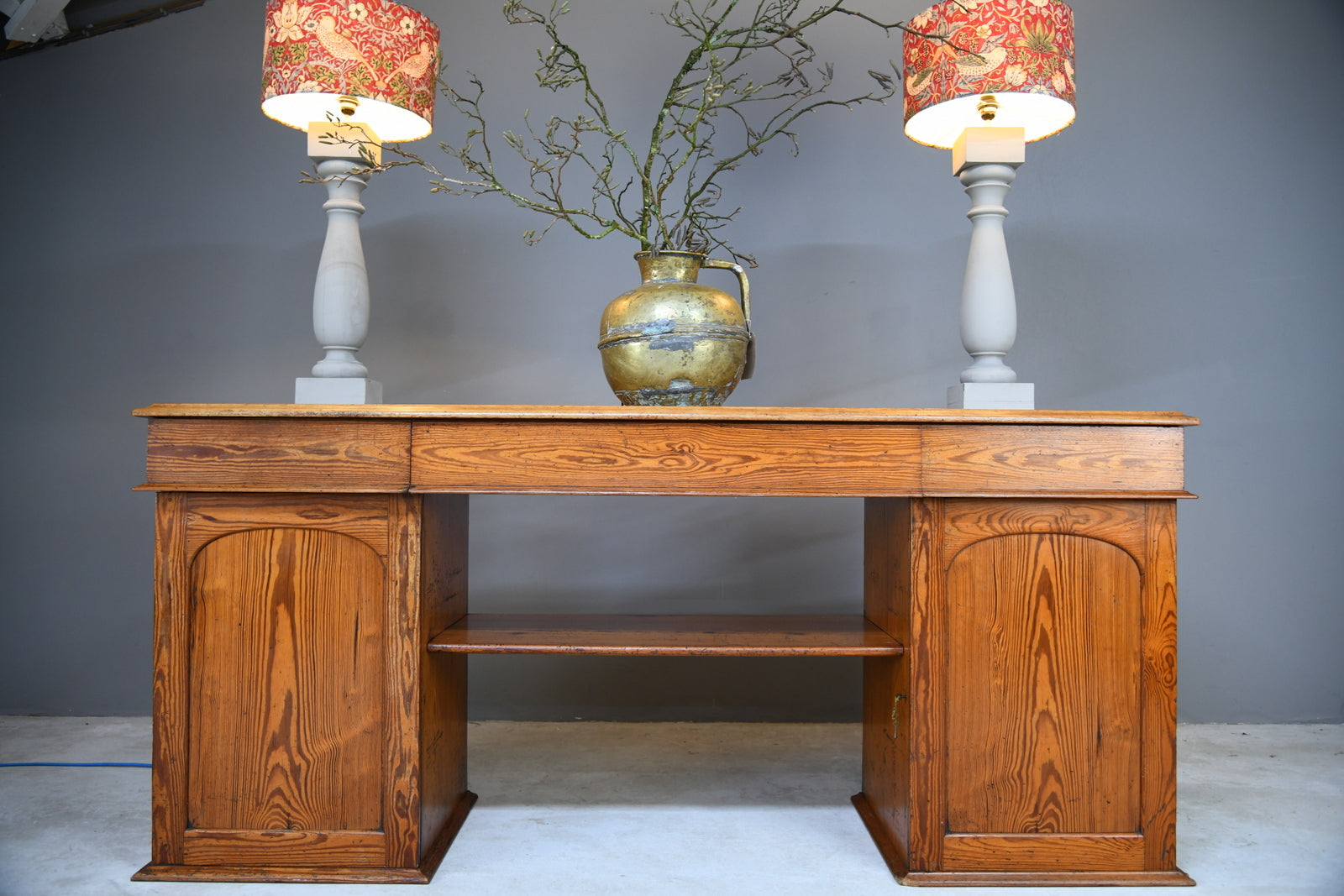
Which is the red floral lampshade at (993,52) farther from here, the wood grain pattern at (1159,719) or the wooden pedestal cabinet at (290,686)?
the wooden pedestal cabinet at (290,686)

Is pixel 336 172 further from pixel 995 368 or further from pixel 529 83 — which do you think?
pixel 995 368

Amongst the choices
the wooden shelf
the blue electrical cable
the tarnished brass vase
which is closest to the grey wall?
the blue electrical cable

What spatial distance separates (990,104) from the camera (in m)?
1.89

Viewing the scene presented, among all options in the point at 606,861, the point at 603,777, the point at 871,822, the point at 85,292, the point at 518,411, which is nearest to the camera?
the point at 518,411

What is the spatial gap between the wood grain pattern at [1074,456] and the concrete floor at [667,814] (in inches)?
29.7

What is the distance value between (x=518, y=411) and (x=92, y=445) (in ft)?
5.90

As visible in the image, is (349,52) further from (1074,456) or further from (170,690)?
(1074,456)

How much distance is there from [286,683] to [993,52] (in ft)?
6.21

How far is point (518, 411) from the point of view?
1.57 metres

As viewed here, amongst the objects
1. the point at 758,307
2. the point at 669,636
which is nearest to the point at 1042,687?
the point at 669,636

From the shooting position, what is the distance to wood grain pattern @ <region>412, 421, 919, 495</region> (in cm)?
159

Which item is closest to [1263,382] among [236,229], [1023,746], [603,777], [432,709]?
[1023,746]

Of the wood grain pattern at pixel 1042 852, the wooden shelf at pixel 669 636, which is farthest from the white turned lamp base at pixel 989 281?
the wood grain pattern at pixel 1042 852

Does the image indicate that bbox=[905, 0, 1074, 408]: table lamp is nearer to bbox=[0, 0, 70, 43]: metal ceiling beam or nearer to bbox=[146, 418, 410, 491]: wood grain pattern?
bbox=[146, 418, 410, 491]: wood grain pattern
